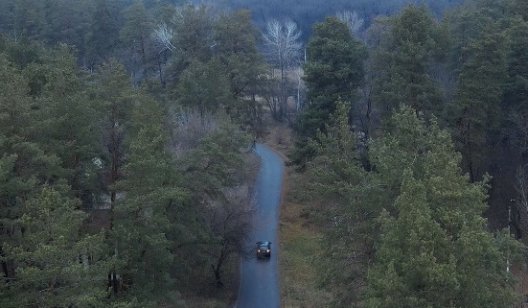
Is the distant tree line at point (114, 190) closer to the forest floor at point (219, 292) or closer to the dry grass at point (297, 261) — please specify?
the forest floor at point (219, 292)

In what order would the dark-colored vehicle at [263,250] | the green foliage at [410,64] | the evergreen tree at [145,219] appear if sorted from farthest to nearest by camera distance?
the dark-colored vehicle at [263,250], the green foliage at [410,64], the evergreen tree at [145,219]

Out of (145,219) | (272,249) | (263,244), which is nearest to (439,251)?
(145,219)

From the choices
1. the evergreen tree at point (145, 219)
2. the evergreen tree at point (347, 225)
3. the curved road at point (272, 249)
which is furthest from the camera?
the curved road at point (272, 249)

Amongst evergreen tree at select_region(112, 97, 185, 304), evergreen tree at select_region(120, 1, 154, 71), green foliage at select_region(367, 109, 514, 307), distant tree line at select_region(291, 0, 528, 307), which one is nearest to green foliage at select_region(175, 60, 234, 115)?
distant tree line at select_region(291, 0, 528, 307)

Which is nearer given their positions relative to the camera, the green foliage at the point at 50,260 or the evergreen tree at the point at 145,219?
the green foliage at the point at 50,260

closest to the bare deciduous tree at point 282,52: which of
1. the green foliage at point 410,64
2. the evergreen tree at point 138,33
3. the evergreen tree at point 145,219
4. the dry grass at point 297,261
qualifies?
the evergreen tree at point 138,33

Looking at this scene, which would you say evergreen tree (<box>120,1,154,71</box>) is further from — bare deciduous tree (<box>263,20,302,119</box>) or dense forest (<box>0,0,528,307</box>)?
bare deciduous tree (<box>263,20,302,119</box>)

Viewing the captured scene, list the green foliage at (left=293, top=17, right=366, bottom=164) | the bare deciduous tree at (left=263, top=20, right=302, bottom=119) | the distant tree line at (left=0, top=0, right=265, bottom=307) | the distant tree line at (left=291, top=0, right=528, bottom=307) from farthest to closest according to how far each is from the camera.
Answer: the bare deciduous tree at (left=263, top=20, right=302, bottom=119) → the green foliage at (left=293, top=17, right=366, bottom=164) → the distant tree line at (left=0, top=0, right=265, bottom=307) → the distant tree line at (left=291, top=0, right=528, bottom=307)

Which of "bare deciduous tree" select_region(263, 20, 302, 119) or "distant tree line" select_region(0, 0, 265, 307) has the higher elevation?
"bare deciduous tree" select_region(263, 20, 302, 119)
